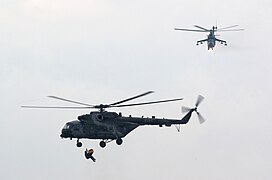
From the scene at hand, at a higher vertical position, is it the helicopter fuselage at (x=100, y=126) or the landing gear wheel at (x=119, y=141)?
the helicopter fuselage at (x=100, y=126)

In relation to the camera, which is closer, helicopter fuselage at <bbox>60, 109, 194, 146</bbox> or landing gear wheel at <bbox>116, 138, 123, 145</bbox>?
helicopter fuselage at <bbox>60, 109, 194, 146</bbox>

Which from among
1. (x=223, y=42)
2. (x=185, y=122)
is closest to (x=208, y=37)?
(x=223, y=42)

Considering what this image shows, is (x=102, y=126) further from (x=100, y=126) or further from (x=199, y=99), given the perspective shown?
(x=199, y=99)

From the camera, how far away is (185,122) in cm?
11288

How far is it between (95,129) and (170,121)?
10871 millimetres

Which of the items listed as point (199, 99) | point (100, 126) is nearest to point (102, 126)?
point (100, 126)

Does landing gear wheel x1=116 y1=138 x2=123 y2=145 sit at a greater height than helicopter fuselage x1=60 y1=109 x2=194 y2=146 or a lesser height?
lesser

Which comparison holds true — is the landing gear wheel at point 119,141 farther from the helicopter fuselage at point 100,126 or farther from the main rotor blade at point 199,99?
the main rotor blade at point 199,99

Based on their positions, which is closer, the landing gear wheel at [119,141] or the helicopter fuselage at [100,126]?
the helicopter fuselage at [100,126]

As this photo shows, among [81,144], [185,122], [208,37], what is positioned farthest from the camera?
[208,37]

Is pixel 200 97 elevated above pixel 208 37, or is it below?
below

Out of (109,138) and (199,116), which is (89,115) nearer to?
(109,138)

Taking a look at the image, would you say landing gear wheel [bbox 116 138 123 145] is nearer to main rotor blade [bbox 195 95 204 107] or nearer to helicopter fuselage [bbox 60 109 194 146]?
helicopter fuselage [bbox 60 109 194 146]

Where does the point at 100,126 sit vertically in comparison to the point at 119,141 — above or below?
above
